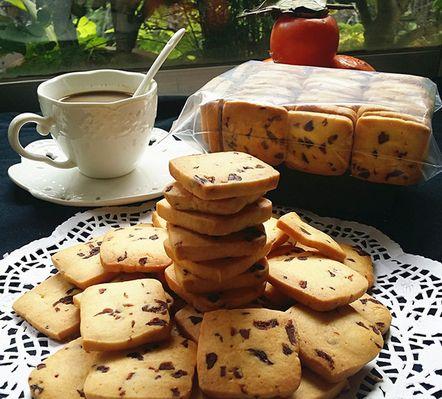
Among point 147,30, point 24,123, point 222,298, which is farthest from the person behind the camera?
point 147,30

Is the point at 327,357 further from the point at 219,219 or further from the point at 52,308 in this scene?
the point at 52,308

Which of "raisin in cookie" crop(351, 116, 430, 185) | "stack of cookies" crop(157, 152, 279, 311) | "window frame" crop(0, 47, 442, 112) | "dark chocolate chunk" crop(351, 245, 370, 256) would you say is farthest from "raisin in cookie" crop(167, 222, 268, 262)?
"window frame" crop(0, 47, 442, 112)

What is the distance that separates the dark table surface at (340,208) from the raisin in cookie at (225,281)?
0.32 meters

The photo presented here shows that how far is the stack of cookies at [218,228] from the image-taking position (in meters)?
0.64

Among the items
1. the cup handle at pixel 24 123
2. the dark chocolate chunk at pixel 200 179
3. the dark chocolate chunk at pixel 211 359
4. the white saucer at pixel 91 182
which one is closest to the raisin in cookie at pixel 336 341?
the dark chocolate chunk at pixel 211 359

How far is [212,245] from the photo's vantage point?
2.13 ft

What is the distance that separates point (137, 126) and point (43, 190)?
Result: 0.71ft

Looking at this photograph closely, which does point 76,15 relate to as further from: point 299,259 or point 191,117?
point 299,259

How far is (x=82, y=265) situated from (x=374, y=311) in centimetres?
42

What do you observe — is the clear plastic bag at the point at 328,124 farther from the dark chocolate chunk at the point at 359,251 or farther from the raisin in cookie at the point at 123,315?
the raisin in cookie at the point at 123,315

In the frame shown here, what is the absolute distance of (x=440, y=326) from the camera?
0.71m

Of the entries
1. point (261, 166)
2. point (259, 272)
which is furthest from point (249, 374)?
point (261, 166)

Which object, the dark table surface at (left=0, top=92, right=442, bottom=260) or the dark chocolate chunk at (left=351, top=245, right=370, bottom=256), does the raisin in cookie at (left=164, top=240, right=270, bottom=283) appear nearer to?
the dark chocolate chunk at (left=351, top=245, right=370, bottom=256)

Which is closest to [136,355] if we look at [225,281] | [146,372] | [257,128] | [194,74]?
[146,372]
